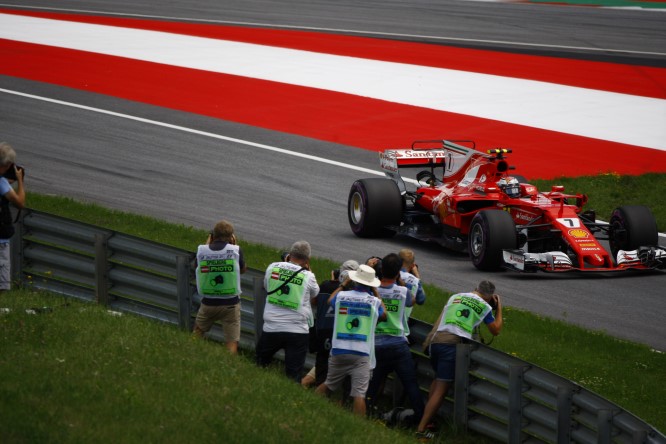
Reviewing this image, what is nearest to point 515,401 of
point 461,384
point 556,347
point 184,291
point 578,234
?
point 461,384

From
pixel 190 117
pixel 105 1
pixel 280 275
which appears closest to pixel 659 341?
pixel 280 275

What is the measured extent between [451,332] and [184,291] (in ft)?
9.97

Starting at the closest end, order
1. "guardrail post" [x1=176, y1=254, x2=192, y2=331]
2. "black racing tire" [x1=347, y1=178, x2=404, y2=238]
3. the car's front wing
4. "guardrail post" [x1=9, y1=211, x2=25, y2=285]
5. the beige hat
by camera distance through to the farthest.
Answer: the beige hat → "guardrail post" [x1=176, y1=254, x2=192, y2=331] → "guardrail post" [x1=9, y1=211, x2=25, y2=285] → the car's front wing → "black racing tire" [x1=347, y1=178, x2=404, y2=238]

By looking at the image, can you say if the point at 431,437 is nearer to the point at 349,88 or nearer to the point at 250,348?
the point at 250,348

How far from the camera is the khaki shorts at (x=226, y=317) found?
11148 mm

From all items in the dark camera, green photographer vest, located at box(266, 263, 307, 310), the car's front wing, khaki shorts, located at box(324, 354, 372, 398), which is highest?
the dark camera

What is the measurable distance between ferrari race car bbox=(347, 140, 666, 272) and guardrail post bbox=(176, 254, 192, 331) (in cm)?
556

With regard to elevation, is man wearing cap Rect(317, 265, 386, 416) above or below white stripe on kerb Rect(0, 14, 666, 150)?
below

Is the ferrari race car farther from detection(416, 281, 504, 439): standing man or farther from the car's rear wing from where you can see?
detection(416, 281, 504, 439): standing man

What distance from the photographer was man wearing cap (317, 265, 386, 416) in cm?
1014

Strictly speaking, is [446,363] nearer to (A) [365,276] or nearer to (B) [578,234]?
(A) [365,276]

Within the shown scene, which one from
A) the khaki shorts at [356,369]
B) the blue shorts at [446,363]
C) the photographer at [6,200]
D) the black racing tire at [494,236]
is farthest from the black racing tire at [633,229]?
the photographer at [6,200]

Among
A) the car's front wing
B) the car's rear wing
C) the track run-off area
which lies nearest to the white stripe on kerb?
the track run-off area

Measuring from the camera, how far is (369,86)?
30969 mm
